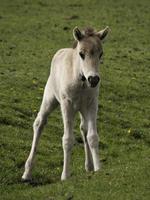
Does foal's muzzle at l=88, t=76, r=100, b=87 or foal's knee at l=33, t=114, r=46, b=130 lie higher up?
foal's muzzle at l=88, t=76, r=100, b=87

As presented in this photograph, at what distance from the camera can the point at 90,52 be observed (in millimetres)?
11500

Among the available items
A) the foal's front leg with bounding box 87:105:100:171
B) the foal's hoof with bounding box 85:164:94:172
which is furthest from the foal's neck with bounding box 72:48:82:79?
the foal's hoof with bounding box 85:164:94:172

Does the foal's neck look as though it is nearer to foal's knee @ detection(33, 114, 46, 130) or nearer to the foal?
the foal

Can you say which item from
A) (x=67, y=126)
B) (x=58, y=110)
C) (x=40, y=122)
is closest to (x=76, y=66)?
(x=67, y=126)

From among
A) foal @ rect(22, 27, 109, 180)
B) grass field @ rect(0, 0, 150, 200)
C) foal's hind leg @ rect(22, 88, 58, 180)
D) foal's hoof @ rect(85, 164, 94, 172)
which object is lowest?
grass field @ rect(0, 0, 150, 200)

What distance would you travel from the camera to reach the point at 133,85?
80.3 feet

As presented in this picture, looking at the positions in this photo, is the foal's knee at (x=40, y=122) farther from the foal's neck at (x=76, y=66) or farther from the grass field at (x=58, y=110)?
the foal's neck at (x=76, y=66)

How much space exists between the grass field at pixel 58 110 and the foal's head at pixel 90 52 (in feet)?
6.42

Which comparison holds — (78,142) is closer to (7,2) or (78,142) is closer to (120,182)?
(120,182)

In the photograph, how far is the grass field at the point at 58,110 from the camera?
1161 cm

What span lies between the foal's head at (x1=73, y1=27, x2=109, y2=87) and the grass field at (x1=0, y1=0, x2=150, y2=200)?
77.0 inches

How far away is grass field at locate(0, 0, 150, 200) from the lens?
11.6 m

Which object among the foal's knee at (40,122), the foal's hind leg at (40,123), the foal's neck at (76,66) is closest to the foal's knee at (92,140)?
the foal's neck at (76,66)

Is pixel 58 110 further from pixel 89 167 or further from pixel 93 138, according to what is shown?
pixel 93 138
